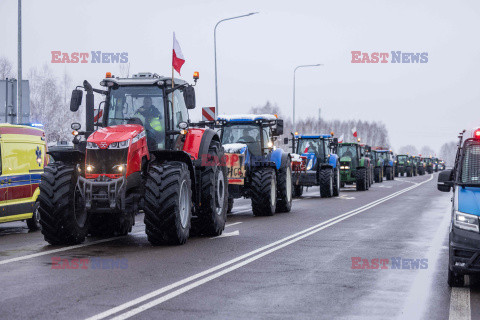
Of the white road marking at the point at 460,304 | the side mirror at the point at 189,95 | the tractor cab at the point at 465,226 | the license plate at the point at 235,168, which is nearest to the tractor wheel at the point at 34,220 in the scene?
the license plate at the point at 235,168

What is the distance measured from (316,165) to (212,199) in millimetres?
15850

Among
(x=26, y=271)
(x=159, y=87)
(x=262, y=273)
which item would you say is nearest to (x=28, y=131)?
(x=159, y=87)

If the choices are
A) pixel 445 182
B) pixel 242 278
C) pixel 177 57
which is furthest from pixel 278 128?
pixel 242 278

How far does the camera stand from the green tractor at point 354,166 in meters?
36.2

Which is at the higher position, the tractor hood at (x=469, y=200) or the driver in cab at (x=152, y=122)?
the driver in cab at (x=152, y=122)

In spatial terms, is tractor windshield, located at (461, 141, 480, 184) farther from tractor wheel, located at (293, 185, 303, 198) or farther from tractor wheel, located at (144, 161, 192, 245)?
tractor wheel, located at (293, 185, 303, 198)

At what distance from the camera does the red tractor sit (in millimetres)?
11359

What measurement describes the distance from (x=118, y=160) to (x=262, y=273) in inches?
132

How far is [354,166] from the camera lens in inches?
1475

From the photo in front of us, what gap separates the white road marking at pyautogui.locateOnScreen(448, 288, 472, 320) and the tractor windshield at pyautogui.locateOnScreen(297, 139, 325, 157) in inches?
828

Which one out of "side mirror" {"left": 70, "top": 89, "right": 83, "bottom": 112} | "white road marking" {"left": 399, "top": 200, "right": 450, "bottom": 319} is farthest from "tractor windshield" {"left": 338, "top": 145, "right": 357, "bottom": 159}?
"side mirror" {"left": 70, "top": 89, "right": 83, "bottom": 112}

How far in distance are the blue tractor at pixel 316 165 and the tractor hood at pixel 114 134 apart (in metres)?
14.9

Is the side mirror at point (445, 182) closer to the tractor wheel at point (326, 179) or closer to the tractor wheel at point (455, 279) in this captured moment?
the tractor wheel at point (455, 279)

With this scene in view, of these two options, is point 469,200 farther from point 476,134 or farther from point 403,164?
point 403,164
